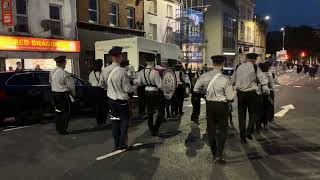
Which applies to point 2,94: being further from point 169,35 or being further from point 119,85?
point 169,35

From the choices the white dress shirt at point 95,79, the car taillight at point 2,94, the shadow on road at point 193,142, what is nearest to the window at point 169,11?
the white dress shirt at point 95,79

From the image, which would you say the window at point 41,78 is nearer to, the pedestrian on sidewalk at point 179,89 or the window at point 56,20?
the pedestrian on sidewalk at point 179,89

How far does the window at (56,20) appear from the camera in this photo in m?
22.7

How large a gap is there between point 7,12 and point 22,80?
7739mm

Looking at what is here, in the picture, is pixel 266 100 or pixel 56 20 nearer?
pixel 266 100

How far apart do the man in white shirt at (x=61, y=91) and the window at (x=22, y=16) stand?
444 inches

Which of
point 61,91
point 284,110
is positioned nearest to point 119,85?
point 61,91

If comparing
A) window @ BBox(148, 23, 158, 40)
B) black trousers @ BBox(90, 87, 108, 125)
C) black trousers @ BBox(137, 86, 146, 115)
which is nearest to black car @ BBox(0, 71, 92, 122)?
black trousers @ BBox(90, 87, 108, 125)

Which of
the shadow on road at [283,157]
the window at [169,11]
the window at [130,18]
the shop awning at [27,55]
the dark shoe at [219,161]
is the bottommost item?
the shadow on road at [283,157]

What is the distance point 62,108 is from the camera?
34.0ft

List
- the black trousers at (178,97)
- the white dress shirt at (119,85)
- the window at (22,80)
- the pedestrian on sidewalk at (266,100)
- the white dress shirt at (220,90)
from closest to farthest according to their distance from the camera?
the white dress shirt at (220,90)
the white dress shirt at (119,85)
the pedestrian on sidewalk at (266,100)
the window at (22,80)
the black trousers at (178,97)

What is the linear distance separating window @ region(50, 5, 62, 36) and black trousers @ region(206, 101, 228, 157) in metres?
16.7

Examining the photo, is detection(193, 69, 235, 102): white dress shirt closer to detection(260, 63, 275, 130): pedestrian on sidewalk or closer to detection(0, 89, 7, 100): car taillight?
detection(260, 63, 275, 130): pedestrian on sidewalk

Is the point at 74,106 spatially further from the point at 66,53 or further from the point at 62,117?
the point at 66,53
